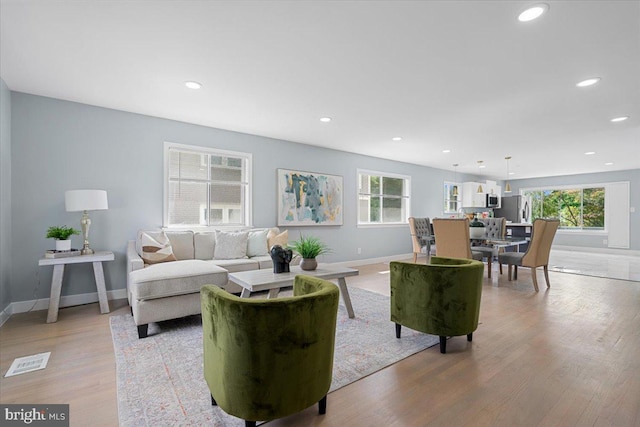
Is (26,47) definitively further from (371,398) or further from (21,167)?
(371,398)

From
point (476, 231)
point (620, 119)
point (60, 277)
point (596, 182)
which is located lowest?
point (60, 277)

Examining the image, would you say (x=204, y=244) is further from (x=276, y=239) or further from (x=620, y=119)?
(x=620, y=119)

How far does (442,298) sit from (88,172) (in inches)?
166

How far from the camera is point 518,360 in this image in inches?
87.0

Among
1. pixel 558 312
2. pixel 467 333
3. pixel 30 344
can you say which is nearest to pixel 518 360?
pixel 467 333

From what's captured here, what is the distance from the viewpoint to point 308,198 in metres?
5.62

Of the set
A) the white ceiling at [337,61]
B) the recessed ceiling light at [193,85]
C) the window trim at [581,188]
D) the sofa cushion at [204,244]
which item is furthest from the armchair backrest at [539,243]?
the window trim at [581,188]

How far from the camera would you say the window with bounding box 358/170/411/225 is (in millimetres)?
6819

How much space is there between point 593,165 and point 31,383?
11.1m

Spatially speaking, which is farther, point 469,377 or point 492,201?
point 492,201

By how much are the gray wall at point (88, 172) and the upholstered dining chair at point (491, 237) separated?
11.8 feet

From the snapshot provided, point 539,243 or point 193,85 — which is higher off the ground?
point 193,85

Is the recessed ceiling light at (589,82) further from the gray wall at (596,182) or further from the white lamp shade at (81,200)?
the gray wall at (596,182)

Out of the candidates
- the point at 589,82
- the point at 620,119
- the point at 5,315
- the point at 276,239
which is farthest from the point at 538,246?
the point at 5,315
